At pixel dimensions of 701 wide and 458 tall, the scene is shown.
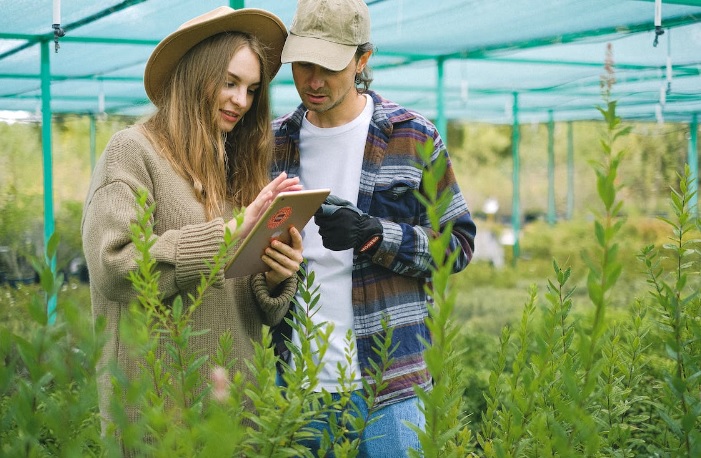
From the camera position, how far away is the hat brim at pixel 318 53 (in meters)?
2.26

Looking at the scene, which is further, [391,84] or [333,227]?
[391,84]

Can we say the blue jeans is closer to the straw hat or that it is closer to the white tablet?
the white tablet

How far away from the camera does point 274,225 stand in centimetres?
202

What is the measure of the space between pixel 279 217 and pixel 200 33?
585 millimetres

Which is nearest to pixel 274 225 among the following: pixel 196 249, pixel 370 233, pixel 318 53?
pixel 196 249

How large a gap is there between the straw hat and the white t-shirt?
0.78 feet

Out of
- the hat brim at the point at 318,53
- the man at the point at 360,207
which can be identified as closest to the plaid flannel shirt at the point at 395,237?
the man at the point at 360,207

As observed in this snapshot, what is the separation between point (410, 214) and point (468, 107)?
13.3 metres

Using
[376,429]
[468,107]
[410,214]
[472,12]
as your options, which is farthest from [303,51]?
[468,107]

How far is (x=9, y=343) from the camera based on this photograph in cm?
107

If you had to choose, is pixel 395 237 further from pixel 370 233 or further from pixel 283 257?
pixel 283 257

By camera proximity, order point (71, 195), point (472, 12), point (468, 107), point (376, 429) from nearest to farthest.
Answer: point (376, 429), point (472, 12), point (71, 195), point (468, 107)

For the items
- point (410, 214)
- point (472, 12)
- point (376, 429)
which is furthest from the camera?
point (472, 12)

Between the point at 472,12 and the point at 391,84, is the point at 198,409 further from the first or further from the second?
the point at 391,84
